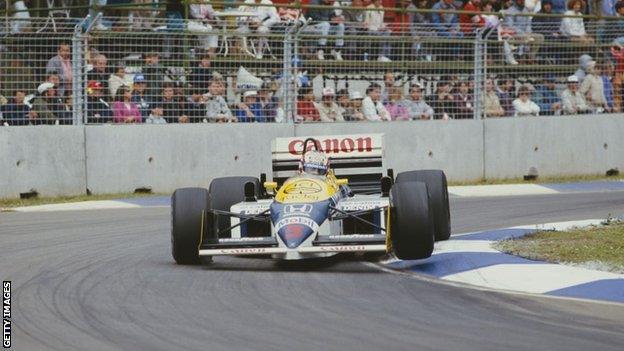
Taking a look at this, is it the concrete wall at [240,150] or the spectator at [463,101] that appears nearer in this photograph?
the concrete wall at [240,150]

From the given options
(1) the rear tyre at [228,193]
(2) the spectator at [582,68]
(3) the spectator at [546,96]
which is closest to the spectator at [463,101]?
(3) the spectator at [546,96]

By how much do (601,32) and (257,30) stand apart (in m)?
6.17

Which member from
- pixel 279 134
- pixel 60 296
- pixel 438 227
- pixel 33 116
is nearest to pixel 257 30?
pixel 279 134

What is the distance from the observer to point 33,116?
18.8 meters

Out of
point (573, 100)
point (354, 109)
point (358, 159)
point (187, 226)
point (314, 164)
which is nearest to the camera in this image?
point (187, 226)

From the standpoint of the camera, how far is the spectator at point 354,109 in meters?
20.9

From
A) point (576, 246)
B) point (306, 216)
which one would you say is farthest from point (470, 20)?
point (306, 216)

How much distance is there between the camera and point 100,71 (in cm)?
1900

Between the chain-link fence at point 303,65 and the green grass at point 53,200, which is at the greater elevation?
the chain-link fence at point 303,65

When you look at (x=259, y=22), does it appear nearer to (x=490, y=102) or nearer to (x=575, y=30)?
(x=490, y=102)

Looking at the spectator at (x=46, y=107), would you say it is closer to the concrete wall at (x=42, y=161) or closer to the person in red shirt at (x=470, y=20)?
the concrete wall at (x=42, y=161)

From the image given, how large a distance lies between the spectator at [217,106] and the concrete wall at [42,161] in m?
1.89

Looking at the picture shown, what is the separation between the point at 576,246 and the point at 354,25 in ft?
30.7

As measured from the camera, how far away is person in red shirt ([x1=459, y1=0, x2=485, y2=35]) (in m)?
22.4
